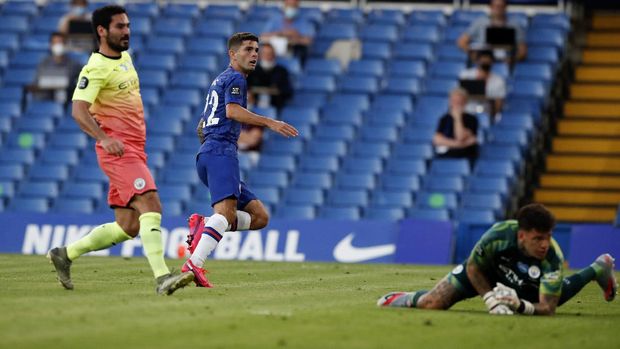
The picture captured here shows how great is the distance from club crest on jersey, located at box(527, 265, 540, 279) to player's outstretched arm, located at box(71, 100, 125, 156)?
402 centimetres

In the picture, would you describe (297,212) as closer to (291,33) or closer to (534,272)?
(291,33)

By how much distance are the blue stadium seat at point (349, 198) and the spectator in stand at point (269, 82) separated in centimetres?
279

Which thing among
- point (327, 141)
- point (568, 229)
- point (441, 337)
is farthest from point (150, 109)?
point (441, 337)

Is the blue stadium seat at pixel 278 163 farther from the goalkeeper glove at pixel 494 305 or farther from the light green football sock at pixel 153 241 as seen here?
the goalkeeper glove at pixel 494 305

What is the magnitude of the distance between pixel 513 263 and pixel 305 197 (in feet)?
46.7

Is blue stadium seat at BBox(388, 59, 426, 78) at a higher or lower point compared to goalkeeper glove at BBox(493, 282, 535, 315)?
higher

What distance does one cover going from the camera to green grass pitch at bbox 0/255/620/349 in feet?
31.4

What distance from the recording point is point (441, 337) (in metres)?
10.1

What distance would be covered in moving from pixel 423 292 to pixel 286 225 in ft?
38.8

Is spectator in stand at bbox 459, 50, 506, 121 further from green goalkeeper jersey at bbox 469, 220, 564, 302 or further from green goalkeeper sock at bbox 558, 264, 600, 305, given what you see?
green goalkeeper jersey at bbox 469, 220, 564, 302

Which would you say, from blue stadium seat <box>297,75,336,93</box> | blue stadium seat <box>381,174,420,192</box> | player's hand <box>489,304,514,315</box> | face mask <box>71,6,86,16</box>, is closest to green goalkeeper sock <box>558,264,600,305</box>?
player's hand <box>489,304,514,315</box>

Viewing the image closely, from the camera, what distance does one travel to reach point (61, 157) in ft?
91.8

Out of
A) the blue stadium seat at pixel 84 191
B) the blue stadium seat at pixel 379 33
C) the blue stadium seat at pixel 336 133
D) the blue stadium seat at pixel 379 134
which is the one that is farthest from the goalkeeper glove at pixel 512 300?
the blue stadium seat at pixel 379 33

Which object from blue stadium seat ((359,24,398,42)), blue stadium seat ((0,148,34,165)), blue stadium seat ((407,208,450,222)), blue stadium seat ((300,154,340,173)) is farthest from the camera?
blue stadium seat ((359,24,398,42))
